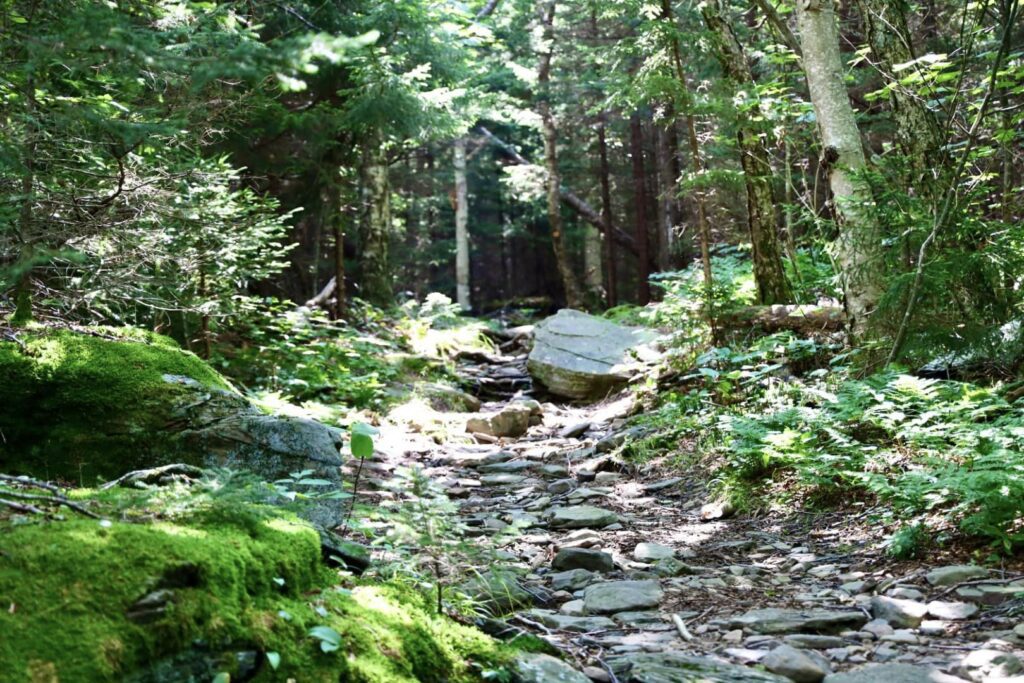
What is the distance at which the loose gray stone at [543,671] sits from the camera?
2938 millimetres

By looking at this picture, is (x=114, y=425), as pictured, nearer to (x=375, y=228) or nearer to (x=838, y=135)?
(x=838, y=135)

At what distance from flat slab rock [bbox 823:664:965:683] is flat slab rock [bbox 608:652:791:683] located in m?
0.24

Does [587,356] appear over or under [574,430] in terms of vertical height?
over

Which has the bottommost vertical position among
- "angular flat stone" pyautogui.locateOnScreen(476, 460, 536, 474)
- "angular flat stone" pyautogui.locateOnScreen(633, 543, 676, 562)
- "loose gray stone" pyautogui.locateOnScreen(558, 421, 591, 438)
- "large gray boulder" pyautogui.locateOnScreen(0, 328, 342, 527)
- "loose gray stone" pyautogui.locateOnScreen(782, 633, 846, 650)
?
"loose gray stone" pyautogui.locateOnScreen(782, 633, 846, 650)

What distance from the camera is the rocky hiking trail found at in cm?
332

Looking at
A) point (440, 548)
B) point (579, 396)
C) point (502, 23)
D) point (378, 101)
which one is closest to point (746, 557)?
point (440, 548)

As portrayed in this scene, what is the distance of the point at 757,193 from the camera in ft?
35.8

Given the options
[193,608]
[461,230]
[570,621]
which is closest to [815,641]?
[570,621]

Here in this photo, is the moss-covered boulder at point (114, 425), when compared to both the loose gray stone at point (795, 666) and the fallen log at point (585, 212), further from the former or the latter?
the fallen log at point (585, 212)

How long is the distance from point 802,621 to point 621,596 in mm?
957

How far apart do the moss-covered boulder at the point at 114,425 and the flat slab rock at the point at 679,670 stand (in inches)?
101

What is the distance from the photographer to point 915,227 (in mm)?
6758

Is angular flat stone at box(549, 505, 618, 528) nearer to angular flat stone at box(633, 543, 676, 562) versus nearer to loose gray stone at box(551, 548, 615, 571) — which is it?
angular flat stone at box(633, 543, 676, 562)

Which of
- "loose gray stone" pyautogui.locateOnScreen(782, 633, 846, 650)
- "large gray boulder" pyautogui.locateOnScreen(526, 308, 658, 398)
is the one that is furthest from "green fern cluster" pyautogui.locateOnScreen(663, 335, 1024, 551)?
"large gray boulder" pyautogui.locateOnScreen(526, 308, 658, 398)
